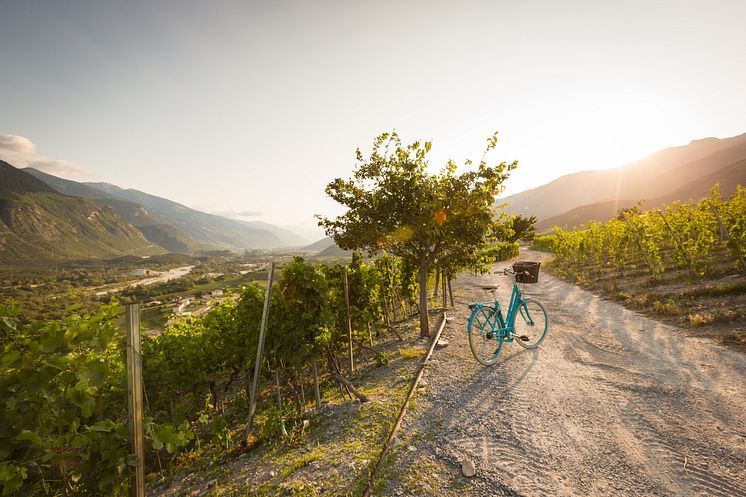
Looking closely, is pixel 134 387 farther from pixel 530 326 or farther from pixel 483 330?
pixel 530 326

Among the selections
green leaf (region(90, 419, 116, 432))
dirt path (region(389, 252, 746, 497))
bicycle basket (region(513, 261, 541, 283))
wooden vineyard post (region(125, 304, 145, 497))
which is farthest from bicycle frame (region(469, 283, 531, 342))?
green leaf (region(90, 419, 116, 432))

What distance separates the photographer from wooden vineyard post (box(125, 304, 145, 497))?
335 cm

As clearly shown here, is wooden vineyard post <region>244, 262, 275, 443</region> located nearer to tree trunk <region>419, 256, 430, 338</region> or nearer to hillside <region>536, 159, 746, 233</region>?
tree trunk <region>419, 256, 430, 338</region>

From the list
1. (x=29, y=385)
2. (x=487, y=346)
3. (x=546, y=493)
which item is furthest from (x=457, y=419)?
(x=29, y=385)

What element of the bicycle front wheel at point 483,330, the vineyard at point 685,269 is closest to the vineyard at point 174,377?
→ the bicycle front wheel at point 483,330

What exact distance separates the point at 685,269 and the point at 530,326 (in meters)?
12.3

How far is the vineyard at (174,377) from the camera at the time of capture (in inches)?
117

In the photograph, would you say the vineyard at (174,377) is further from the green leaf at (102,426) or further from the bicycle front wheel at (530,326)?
the bicycle front wheel at (530,326)

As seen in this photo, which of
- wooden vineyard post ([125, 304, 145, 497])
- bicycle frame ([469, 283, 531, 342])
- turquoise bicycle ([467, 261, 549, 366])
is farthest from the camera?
bicycle frame ([469, 283, 531, 342])

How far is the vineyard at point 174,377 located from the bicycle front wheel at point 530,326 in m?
4.06

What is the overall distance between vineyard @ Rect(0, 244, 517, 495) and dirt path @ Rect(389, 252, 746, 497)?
7.23 feet

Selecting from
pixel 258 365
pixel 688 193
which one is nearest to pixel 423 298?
pixel 258 365

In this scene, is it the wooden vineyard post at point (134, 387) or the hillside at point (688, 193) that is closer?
the wooden vineyard post at point (134, 387)

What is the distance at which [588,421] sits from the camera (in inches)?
205
